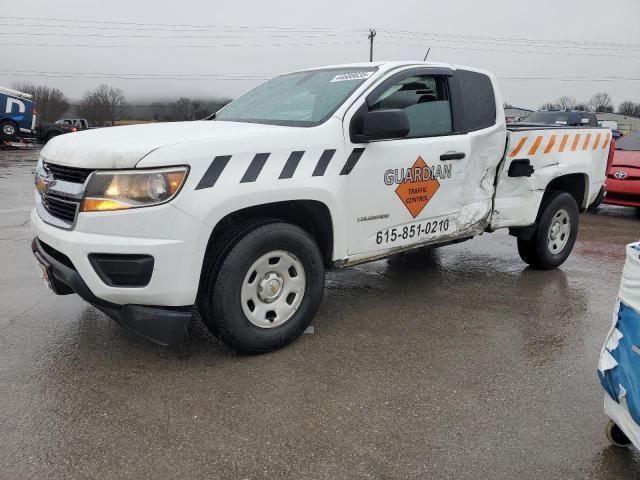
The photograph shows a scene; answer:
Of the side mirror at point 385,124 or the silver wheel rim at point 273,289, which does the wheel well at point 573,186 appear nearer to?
the side mirror at point 385,124

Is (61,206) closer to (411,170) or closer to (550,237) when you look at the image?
(411,170)

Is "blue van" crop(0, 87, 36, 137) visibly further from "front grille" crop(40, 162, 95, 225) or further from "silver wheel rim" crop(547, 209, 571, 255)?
"silver wheel rim" crop(547, 209, 571, 255)

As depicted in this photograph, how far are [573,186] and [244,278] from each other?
410cm

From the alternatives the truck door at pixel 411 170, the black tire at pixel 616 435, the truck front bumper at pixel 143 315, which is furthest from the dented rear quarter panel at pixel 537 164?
the truck front bumper at pixel 143 315

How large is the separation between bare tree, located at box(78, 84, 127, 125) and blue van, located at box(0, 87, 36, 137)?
2775 cm

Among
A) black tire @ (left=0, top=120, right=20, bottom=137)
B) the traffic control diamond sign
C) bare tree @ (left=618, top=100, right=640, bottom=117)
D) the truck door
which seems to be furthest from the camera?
bare tree @ (left=618, top=100, right=640, bottom=117)

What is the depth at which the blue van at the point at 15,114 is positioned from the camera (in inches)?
992

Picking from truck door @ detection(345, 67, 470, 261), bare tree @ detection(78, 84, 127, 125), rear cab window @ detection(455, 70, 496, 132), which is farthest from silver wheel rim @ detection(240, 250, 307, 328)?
bare tree @ detection(78, 84, 127, 125)

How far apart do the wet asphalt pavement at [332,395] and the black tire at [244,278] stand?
0.50 ft

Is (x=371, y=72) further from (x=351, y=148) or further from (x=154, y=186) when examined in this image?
(x=154, y=186)

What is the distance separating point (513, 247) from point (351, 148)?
4.00 m

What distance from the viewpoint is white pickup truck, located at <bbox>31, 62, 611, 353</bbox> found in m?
2.83

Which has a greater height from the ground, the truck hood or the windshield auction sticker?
the windshield auction sticker

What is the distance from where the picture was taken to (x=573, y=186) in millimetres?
5672
